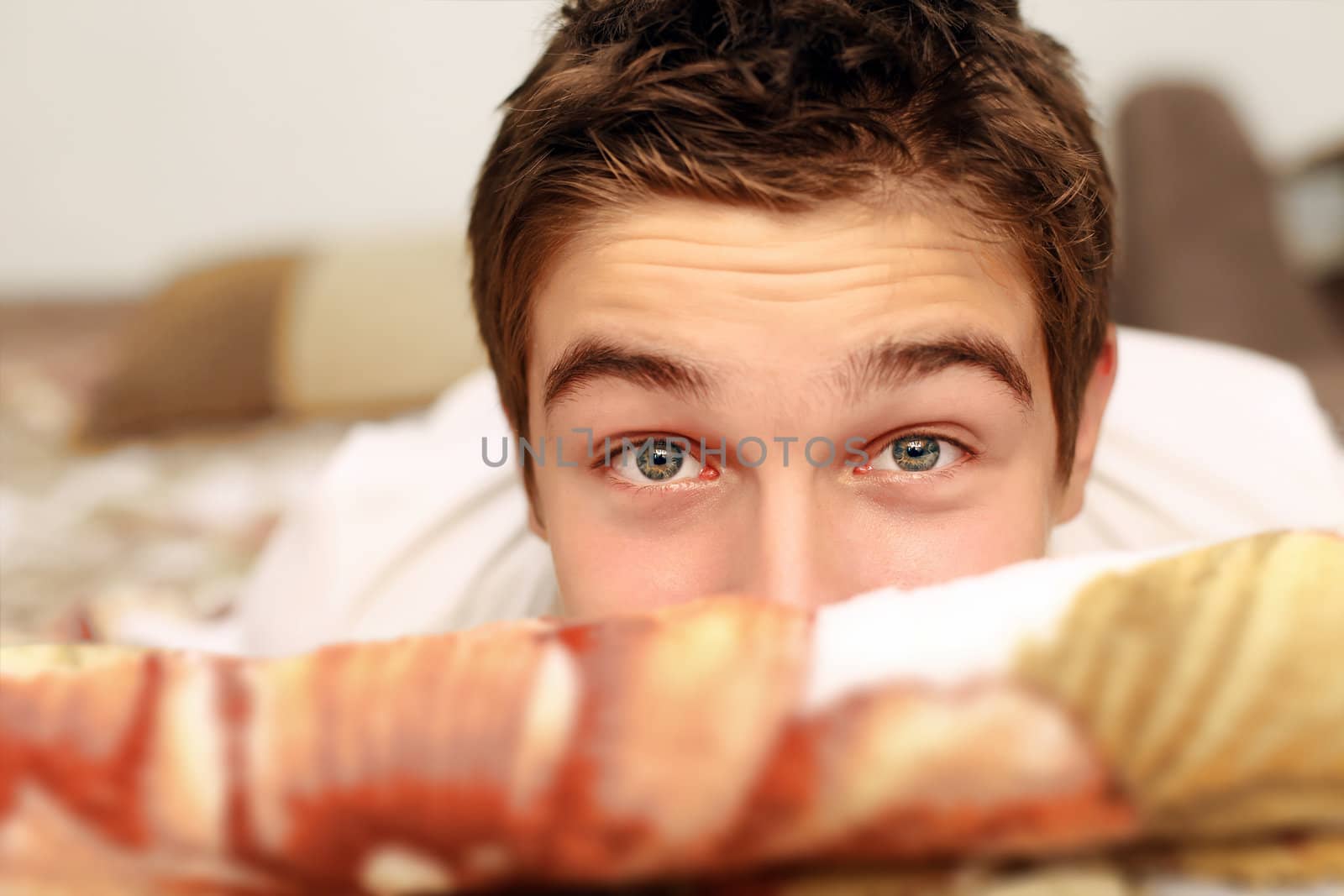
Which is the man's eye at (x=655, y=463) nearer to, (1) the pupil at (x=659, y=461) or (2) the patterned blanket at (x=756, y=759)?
(1) the pupil at (x=659, y=461)

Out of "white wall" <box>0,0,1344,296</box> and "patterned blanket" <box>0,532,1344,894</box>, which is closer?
"patterned blanket" <box>0,532,1344,894</box>

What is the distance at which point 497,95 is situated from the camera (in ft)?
8.29

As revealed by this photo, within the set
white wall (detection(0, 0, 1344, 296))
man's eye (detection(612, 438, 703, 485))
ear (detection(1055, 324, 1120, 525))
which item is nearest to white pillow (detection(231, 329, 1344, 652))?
ear (detection(1055, 324, 1120, 525))

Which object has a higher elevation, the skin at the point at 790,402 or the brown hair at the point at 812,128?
the brown hair at the point at 812,128

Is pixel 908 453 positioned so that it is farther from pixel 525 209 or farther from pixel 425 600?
pixel 425 600

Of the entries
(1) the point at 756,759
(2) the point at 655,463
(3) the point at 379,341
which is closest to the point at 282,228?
(3) the point at 379,341

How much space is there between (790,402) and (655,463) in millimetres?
120

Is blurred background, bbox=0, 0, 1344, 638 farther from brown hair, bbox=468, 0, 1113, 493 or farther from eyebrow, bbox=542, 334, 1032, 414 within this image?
eyebrow, bbox=542, 334, 1032, 414

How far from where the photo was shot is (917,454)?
2.02ft

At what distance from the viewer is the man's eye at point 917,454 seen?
24.1 inches

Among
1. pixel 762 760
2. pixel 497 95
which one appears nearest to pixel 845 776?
pixel 762 760

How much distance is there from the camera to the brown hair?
1.99 ft

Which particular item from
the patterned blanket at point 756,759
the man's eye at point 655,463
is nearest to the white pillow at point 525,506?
the man's eye at point 655,463

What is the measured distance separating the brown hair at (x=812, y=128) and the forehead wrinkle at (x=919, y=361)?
0.08m
